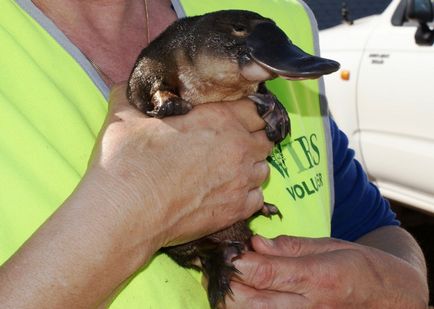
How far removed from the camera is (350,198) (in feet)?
5.80

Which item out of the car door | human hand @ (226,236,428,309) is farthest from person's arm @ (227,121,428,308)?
the car door

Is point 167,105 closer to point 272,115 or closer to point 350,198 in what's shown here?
point 272,115

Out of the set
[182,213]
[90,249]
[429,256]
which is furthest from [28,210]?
[429,256]

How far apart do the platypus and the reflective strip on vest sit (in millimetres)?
63

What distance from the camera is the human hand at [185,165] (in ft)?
3.67

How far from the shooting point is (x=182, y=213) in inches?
46.8

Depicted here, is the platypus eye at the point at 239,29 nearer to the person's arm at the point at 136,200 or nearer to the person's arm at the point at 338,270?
the person's arm at the point at 136,200

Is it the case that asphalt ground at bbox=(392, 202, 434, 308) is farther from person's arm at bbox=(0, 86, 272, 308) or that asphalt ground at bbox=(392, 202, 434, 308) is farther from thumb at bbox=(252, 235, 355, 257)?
person's arm at bbox=(0, 86, 272, 308)

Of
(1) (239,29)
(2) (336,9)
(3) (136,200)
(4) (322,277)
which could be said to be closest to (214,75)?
(1) (239,29)

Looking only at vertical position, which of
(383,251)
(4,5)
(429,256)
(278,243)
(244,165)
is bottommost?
(429,256)

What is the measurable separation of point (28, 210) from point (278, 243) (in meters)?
0.52

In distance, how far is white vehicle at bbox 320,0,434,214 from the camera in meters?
3.86

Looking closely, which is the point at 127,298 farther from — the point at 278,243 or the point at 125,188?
the point at 278,243

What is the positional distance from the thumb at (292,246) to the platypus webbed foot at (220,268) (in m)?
0.04
